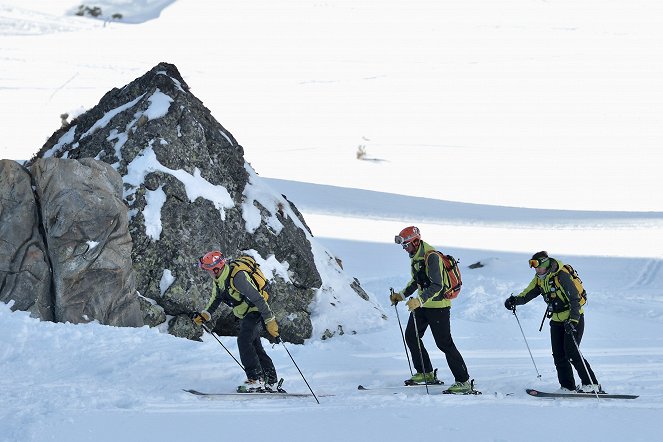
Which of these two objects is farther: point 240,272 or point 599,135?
point 599,135

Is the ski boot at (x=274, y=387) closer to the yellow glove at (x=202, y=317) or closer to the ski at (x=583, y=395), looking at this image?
the yellow glove at (x=202, y=317)

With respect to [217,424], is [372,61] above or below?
above

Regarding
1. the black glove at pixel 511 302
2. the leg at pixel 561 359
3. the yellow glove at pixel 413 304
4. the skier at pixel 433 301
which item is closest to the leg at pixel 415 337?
the skier at pixel 433 301

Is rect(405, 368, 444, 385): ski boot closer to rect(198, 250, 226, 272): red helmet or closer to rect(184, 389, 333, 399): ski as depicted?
rect(184, 389, 333, 399): ski

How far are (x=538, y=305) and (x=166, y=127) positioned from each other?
7037 millimetres

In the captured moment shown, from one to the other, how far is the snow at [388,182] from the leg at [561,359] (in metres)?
0.33

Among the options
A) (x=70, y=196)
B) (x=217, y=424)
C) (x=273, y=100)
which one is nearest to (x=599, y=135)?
(x=273, y=100)

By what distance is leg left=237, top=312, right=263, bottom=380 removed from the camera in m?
9.78

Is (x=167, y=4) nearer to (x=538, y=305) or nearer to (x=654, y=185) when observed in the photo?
(x=654, y=185)

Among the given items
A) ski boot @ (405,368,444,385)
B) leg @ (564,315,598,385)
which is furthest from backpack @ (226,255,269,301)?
leg @ (564,315,598,385)

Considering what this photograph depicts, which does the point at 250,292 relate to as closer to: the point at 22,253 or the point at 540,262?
the point at 540,262

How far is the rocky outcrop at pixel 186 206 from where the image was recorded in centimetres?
1275

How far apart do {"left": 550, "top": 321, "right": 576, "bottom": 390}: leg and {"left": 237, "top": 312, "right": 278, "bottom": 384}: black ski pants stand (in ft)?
10.2

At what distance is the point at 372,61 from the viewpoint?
172 ft
